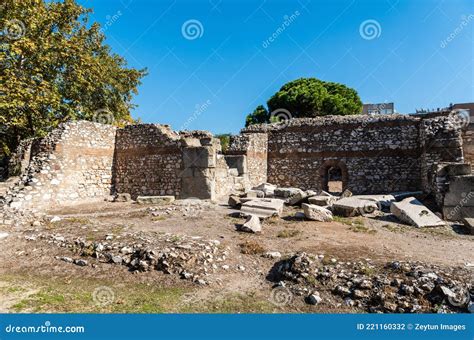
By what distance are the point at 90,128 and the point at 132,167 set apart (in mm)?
2489

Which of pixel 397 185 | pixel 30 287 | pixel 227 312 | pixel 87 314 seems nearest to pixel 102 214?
pixel 30 287

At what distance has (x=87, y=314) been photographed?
3.62m

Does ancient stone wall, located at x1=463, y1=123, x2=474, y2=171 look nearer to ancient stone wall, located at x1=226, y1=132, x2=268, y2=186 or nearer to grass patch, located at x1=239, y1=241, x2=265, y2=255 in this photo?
ancient stone wall, located at x1=226, y1=132, x2=268, y2=186

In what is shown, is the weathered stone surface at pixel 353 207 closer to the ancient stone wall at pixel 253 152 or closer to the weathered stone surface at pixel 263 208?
the weathered stone surface at pixel 263 208

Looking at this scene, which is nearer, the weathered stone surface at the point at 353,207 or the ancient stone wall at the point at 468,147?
the weathered stone surface at the point at 353,207

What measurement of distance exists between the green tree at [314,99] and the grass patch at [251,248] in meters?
26.6

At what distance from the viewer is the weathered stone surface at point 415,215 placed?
322 inches

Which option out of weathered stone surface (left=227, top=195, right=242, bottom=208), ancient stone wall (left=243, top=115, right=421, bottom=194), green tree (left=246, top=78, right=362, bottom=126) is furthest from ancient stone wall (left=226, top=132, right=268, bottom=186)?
green tree (left=246, top=78, right=362, bottom=126)

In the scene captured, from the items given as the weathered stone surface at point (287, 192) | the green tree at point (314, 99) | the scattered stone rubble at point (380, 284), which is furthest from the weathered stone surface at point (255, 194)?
the green tree at point (314, 99)

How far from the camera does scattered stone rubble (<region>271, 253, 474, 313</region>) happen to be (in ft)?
12.7

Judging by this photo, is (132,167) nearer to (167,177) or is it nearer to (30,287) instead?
(167,177)

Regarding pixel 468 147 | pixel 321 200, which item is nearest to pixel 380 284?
pixel 321 200

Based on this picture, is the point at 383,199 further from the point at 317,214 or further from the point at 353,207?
the point at 317,214

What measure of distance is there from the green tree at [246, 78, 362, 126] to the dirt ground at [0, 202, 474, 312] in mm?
23075
